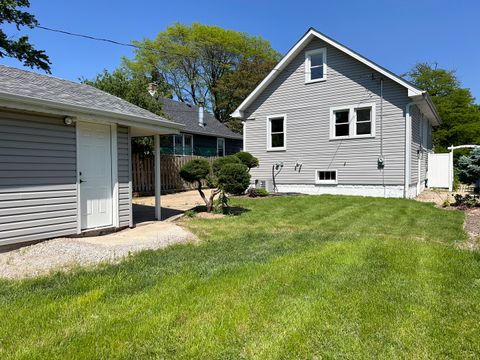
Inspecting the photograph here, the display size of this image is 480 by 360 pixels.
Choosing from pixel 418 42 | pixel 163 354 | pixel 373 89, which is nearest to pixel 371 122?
pixel 373 89

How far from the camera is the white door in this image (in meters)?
7.04

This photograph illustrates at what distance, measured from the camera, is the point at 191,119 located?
26344 millimetres

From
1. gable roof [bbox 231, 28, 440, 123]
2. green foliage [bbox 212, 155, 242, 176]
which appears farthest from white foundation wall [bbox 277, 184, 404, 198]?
green foliage [bbox 212, 155, 242, 176]

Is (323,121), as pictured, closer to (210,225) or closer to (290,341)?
(210,225)

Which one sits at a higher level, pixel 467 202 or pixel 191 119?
pixel 191 119

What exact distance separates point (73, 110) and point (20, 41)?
888 cm

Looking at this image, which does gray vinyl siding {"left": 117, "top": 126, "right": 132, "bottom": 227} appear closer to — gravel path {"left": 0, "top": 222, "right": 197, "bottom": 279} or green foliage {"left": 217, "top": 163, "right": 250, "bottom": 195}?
gravel path {"left": 0, "top": 222, "right": 197, "bottom": 279}

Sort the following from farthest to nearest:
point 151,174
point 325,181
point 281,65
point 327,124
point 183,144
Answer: point 183,144
point 151,174
point 281,65
point 325,181
point 327,124

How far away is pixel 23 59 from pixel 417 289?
14915 mm

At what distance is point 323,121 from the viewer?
49.0ft

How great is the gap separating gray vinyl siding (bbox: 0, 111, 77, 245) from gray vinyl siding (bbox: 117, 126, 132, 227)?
1114 mm

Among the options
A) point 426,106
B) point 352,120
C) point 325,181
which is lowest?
point 325,181

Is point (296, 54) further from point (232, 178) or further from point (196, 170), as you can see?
point (196, 170)

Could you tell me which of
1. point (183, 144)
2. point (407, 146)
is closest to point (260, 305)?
point (407, 146)
